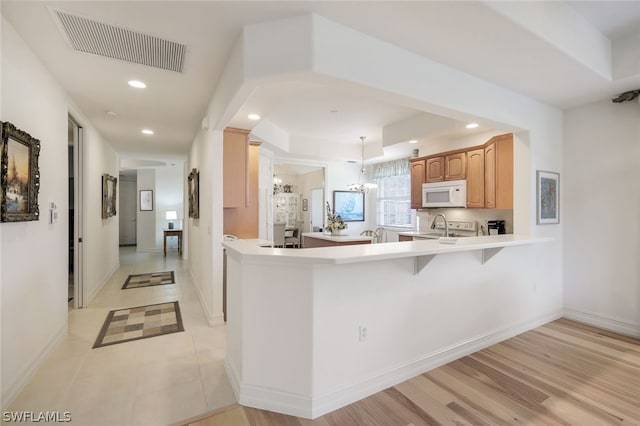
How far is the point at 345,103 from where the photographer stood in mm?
4145

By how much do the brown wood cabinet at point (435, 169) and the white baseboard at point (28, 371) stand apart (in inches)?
205

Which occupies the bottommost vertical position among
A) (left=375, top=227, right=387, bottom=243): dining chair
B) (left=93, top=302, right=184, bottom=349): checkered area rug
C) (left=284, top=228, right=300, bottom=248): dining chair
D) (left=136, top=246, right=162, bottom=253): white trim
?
(left=93, top=302, right=184, bottom=349): checkered area rug

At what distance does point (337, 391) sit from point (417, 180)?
13.8 feet

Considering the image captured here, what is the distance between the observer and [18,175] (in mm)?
2045

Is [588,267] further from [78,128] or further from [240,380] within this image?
[78,128]

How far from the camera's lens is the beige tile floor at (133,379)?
1.90 m

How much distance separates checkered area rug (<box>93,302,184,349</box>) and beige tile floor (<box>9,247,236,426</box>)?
0.10 meters

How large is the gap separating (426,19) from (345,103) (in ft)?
7.48

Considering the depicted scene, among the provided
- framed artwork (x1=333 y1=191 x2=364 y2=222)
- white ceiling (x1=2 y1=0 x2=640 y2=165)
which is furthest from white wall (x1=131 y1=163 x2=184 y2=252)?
white ceiling (x1=2 y1=0 x2=640 y2=165)

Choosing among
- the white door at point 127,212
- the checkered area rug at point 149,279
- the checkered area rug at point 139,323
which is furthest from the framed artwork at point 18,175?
the white door at point 127,212

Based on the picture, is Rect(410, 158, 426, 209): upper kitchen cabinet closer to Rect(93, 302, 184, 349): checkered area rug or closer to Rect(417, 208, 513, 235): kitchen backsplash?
Rect(417, 208, 513, 235): kitchen backsplash

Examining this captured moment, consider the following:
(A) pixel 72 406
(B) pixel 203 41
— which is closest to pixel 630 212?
(B) pixel 203 41

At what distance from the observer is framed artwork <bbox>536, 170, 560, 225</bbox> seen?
338cm

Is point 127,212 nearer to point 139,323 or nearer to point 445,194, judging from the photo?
point 139,323
